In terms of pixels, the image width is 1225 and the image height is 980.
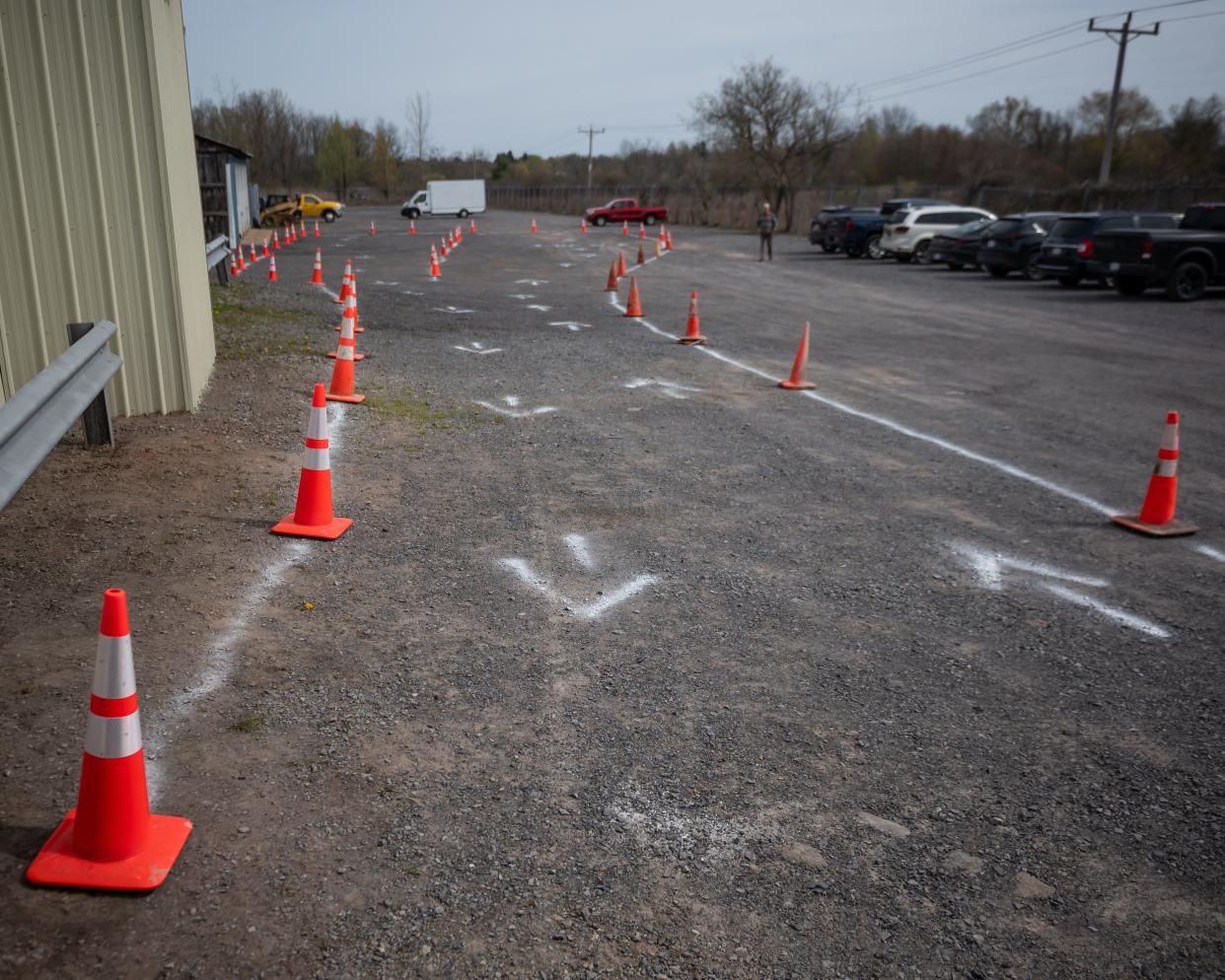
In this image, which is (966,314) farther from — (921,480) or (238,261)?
(238,261)

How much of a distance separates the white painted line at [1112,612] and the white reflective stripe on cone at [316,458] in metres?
4.31

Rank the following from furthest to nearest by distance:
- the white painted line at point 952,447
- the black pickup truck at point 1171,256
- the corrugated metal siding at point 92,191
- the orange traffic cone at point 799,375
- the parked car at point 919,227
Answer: the parked car at point 919,227 → the black pickup truck at point 1171,256 → the orange traffic cone at point 799,375 → the white painted line at point 952,447 → the corrugated metal siding at point 92,191

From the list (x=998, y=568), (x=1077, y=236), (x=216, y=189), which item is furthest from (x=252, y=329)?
(x=216, y=189)

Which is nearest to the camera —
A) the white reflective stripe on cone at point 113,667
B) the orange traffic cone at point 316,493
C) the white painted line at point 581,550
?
the white reflective stripe on cone at point 113,667

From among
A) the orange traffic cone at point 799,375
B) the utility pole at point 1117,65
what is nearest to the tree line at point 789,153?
the utility pole at point 1117,65

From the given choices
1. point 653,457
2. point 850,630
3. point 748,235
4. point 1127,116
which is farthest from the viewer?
point 1127,116

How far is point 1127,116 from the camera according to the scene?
73188 mm

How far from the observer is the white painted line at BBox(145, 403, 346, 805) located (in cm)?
357

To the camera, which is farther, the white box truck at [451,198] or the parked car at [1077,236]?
the white box truck at [451,198]

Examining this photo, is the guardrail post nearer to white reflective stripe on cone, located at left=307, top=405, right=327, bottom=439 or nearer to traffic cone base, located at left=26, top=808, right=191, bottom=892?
white reflective stripe on cone, located at left=307, top=405, right=327, bottom=439

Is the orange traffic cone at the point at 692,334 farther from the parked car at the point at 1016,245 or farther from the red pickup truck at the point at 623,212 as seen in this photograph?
the red pickup truck at the point at 623,212

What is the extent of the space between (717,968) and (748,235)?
47118mm

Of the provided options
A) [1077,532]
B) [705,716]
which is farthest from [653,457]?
[705,716]

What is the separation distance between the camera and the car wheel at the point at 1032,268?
24.4m
